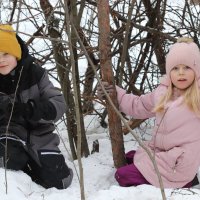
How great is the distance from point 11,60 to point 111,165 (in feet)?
3.06

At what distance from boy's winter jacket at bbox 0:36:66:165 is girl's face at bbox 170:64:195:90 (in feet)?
2.25

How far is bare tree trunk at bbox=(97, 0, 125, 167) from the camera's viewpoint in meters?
2.53

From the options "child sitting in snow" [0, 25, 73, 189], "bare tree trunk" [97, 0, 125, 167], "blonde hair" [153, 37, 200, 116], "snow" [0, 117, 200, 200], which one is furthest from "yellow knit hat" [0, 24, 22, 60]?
"blonde hair" [153, 37, 200, 116]

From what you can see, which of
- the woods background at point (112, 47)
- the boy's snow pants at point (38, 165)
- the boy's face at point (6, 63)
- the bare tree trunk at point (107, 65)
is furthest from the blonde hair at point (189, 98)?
the boy's face at point (6, 63)

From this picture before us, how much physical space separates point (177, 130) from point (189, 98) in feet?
0.65

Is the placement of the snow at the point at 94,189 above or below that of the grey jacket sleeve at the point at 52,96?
below

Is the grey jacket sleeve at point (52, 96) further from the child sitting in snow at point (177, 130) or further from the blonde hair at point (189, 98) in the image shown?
the blonde hair at point (189, 98)

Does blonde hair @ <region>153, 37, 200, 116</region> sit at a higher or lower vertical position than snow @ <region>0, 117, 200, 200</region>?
higher

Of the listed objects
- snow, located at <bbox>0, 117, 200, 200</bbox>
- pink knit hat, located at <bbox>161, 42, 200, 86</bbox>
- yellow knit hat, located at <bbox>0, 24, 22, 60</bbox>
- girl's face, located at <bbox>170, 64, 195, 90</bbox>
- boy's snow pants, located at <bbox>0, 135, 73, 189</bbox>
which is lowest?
snow, located at <bbox>0, 117, 200, 200</bbox>

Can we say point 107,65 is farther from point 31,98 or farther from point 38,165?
point 38,165

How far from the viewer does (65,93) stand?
121 inches

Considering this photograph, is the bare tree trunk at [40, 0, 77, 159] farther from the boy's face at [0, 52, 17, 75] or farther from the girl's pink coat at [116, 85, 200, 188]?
the girl's pink coat at [116, 85, 200, 188]

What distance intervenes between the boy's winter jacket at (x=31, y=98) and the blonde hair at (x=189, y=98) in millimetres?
582

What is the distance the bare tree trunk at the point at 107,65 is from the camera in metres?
2.53
